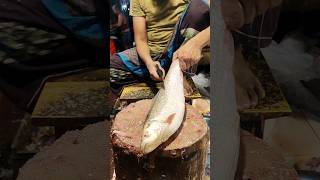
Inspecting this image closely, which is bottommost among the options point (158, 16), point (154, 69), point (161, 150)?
point (161, 150)

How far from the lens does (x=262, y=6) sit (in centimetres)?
130

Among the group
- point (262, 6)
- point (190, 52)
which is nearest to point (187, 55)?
point (190, 52)

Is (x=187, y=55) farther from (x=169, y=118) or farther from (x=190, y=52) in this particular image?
(x=169, y=118)

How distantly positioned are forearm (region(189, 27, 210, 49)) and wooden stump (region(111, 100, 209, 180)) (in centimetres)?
15

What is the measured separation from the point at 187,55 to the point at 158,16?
0.38 ft

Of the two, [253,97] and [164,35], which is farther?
[253,97]

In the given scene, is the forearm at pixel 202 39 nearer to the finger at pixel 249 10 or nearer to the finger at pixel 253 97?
the finger at pixel 249 10

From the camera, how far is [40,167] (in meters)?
1.53

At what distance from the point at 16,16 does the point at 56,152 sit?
42 centimetres

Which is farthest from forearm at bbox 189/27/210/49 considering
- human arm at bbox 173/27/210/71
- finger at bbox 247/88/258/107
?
finger at bbox 247/88/258/107

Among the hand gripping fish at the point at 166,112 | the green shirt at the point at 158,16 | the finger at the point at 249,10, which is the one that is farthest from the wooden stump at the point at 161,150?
the finger at the point at 249,10

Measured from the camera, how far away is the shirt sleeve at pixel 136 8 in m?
1.29

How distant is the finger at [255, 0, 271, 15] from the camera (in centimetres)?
128

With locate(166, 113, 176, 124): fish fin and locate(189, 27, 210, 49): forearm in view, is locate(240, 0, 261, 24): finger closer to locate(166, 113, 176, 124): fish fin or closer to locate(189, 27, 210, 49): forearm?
locate(189, 27, 210, 49): forearm
